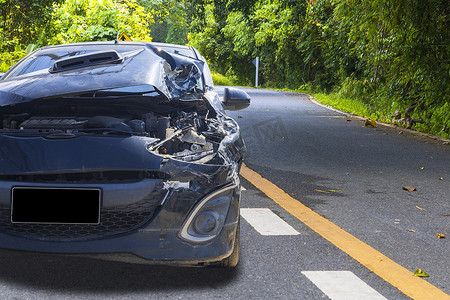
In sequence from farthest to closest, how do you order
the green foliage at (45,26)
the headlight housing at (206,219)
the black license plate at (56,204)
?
the green foliage at (45,26) → the headlight housing at (206,219) → the black license plate at (56,204)

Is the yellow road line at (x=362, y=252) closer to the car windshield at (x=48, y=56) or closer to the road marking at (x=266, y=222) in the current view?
the road marking at (x=266, y=222)

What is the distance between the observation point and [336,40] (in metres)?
24.5

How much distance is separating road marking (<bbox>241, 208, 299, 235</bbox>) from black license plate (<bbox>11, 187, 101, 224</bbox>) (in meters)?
1.93

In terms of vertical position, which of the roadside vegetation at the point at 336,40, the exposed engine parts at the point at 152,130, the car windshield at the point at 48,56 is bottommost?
the roadside vegetation at the point at 336,40

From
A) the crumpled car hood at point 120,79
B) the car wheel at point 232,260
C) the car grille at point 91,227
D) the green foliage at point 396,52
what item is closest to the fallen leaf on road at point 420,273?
the car wheel at point 232,260

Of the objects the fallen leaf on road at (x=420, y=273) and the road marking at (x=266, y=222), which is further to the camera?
the road marking at (x=266, y=222)

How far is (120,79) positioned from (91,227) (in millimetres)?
1206

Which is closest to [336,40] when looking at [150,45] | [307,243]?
[150,45]

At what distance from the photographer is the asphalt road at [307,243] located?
Result: 3.98m

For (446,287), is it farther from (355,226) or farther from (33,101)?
(33,101)

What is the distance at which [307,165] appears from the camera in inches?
366

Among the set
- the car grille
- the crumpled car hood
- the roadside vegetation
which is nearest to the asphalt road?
the car grille

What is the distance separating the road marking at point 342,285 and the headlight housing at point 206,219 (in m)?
0.69

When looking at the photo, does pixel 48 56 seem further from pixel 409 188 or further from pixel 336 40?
pixel 336 40
